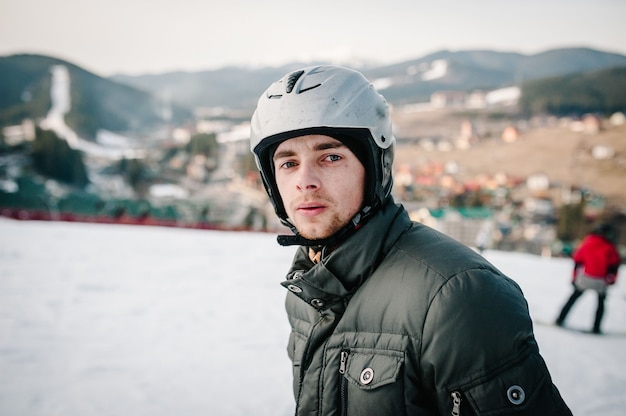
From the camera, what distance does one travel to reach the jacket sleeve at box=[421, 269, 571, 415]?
0.90 meters

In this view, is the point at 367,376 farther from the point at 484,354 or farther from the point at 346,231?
the point at 346,231

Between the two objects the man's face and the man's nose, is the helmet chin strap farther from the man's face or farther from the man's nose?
the man's nose

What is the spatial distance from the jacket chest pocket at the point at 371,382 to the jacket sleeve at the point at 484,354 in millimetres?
91

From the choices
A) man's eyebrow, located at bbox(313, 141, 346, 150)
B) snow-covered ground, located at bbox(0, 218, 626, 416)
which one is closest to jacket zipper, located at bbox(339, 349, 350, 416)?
man's eyebrow, located at bbox(313, 141, 346, 150)

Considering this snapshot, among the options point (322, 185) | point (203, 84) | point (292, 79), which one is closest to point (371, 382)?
point (322, 185)

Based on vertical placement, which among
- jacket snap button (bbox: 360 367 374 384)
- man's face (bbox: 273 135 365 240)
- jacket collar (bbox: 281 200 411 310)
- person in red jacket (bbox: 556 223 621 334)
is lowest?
person in red jacket (bbox: 556 223 621 334)

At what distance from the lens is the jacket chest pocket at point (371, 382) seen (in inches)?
39.9

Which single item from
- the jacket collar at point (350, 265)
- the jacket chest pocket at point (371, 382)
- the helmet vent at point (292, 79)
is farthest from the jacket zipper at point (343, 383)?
the helmet vent at point (292, 79)

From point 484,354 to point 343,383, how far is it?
0.43m

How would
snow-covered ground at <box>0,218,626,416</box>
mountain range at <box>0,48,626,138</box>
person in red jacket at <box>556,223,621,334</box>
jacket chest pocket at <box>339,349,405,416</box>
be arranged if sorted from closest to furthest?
jacket chest pocket at <box>339,349,405,416</box>
snow-covered ground at <box>0,218,626,416</box>
person in red jacket at <box>556,223,621,334</box>
mountain range at <box>0,48,626,138</box>

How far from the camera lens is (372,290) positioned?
3.82 ft

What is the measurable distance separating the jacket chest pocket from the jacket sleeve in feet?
0.30

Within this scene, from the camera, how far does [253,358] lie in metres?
4.02

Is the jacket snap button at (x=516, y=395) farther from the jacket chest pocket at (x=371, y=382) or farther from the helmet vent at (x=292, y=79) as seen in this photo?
the helmet vent at (x=292, y=79)
